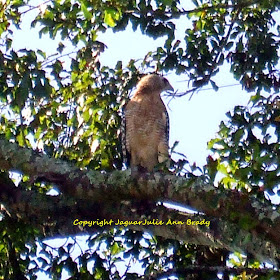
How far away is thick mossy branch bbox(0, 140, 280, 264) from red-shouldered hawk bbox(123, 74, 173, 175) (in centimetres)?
191

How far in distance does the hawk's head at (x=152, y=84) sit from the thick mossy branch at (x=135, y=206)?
2434 mm

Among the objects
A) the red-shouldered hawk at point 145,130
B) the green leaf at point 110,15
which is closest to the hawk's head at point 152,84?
the red-shouldered hawk at point 145,130

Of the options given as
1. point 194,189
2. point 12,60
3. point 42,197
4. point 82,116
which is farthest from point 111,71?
point 194,189

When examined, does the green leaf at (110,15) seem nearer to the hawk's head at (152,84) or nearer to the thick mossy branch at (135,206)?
the thick mossy branch at (135,206)

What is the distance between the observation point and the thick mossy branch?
428 centimetres

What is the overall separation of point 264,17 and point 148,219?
2.22 metres

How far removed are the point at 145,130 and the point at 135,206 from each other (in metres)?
2.37

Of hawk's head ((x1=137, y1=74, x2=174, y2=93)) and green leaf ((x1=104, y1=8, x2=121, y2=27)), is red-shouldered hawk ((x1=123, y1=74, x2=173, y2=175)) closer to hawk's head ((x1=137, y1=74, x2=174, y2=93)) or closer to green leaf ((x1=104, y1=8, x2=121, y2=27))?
hawk's head ((x1=137, y1=74, x2=174, y2=93))

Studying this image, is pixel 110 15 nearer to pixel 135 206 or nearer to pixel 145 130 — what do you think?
pixel 135 206

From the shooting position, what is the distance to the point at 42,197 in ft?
17.1

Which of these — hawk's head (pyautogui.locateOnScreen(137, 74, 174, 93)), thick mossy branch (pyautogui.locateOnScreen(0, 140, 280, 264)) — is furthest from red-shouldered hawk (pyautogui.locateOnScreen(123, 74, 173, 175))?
thick mossy branch (pyautogui.locateOnScreen(0, 140, 280, 264))

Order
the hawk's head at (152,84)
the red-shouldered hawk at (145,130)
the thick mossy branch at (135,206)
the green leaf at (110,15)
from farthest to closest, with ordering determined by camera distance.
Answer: the hawk's head at (152,84), the red-shouldered hawk at (145,130), the green leaf at (110,15), the thick mossy branch at (135,206)

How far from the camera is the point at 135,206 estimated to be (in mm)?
4867

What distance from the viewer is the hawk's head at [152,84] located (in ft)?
24.3
